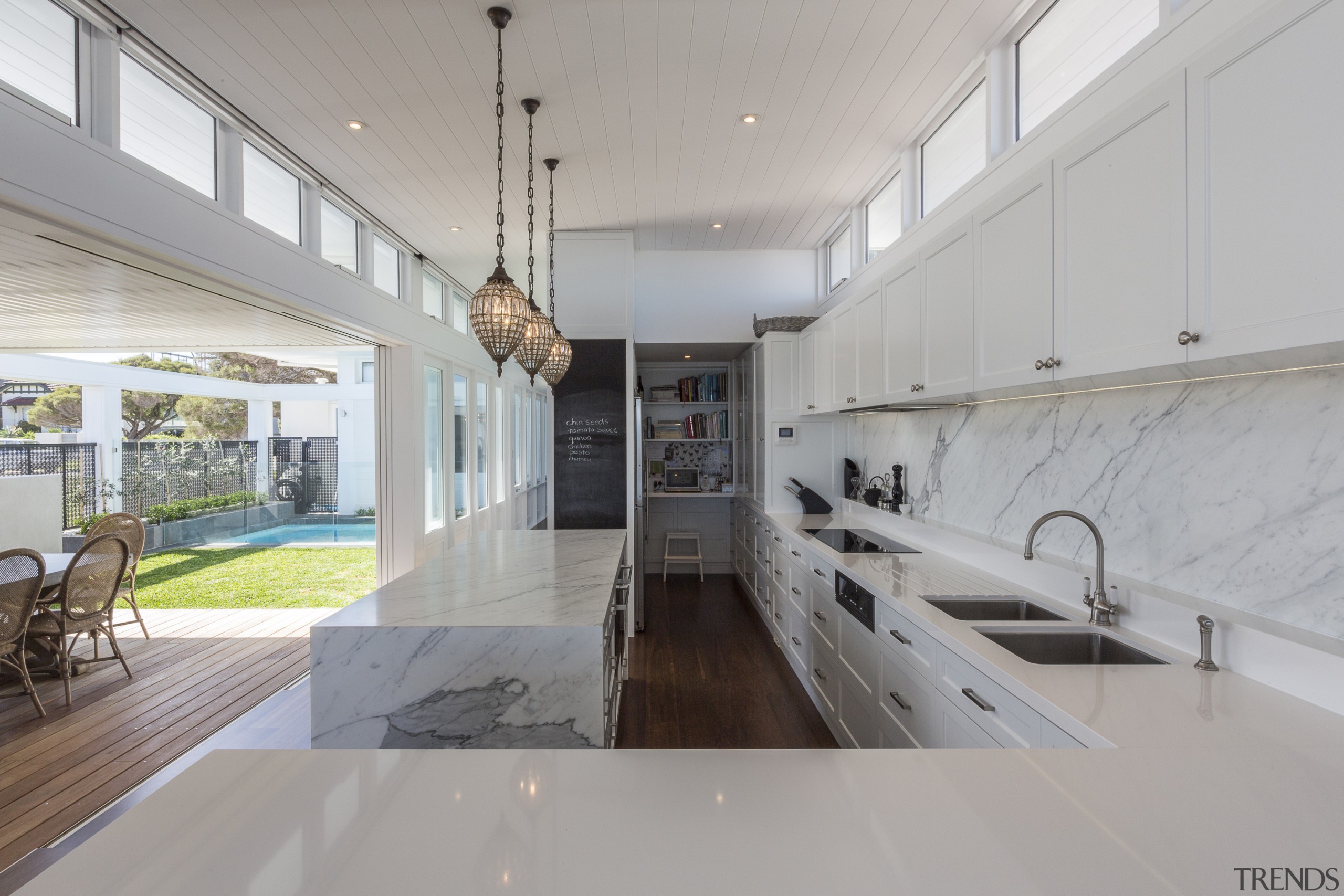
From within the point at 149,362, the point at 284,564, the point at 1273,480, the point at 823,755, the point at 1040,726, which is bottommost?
the point at 284,564

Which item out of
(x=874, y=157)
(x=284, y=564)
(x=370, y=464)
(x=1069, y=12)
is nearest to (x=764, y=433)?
(x=874, y=157)

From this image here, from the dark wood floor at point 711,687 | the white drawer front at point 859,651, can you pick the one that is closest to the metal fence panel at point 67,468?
the dark wood floor at point 711,687

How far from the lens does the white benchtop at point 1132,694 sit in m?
1.20

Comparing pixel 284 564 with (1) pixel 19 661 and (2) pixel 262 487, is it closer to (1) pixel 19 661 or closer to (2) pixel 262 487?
(2) pixel 262 487

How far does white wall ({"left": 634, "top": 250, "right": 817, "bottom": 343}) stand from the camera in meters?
5.42

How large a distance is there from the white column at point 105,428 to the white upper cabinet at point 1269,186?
372 inches

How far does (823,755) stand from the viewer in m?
0.93

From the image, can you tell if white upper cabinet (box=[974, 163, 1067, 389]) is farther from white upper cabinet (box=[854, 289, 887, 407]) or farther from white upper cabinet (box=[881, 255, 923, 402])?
white upper cabinet (box=[854, 289, 887, 407])

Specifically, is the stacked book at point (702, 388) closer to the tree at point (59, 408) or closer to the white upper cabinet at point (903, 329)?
the white upper cabinet at point (903, 329)

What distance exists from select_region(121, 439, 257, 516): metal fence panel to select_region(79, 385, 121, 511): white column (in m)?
0.08

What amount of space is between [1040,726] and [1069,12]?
2309mm

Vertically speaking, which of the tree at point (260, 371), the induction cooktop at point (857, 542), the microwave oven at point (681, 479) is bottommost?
the induction cooktop at point (857, 542)

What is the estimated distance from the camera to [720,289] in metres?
5.45

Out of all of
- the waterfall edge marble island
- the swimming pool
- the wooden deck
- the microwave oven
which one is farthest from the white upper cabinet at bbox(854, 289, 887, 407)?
the swimming pool
